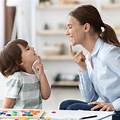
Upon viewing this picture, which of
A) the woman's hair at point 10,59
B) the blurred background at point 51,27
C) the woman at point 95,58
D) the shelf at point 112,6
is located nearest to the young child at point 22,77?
the woman's hair at point 10,59

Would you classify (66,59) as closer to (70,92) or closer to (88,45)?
(70,92)

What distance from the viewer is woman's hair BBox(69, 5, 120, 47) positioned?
6.88ft

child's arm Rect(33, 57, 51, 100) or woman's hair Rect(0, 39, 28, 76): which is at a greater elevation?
woman's hair Rect(0, 39, 28, 76)

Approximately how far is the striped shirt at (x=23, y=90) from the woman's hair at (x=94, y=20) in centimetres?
45

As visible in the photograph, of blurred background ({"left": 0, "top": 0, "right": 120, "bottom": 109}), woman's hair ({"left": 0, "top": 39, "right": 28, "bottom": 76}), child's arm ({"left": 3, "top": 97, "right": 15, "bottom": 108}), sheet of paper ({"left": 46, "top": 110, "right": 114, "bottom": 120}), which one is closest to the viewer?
sheet of paper ({"left": 46, "top": 110, "right": 114, "bottom": 120})

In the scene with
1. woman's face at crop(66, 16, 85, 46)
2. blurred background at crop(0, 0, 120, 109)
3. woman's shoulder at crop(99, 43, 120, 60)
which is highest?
woman's face at crop(66, 16, 85, 46)

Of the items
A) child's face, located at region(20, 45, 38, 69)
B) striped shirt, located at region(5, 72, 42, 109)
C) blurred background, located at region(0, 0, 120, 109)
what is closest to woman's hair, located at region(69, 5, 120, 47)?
child's face, located at region(20, 45, 38, 69)

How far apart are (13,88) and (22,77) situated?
0.28 feet

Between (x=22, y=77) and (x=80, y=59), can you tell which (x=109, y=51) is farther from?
(x=22, y=77)

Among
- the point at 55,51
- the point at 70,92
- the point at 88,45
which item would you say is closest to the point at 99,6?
the point at 55,51

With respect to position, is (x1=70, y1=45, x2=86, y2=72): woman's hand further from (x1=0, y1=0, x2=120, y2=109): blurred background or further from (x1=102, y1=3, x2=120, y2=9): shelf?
(x1=102, y1=3, x2=120, y2=9): shelf

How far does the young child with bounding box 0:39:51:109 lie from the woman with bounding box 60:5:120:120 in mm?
203

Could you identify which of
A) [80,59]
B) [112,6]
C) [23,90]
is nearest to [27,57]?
[23,90]

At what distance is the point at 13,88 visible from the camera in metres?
1.99
